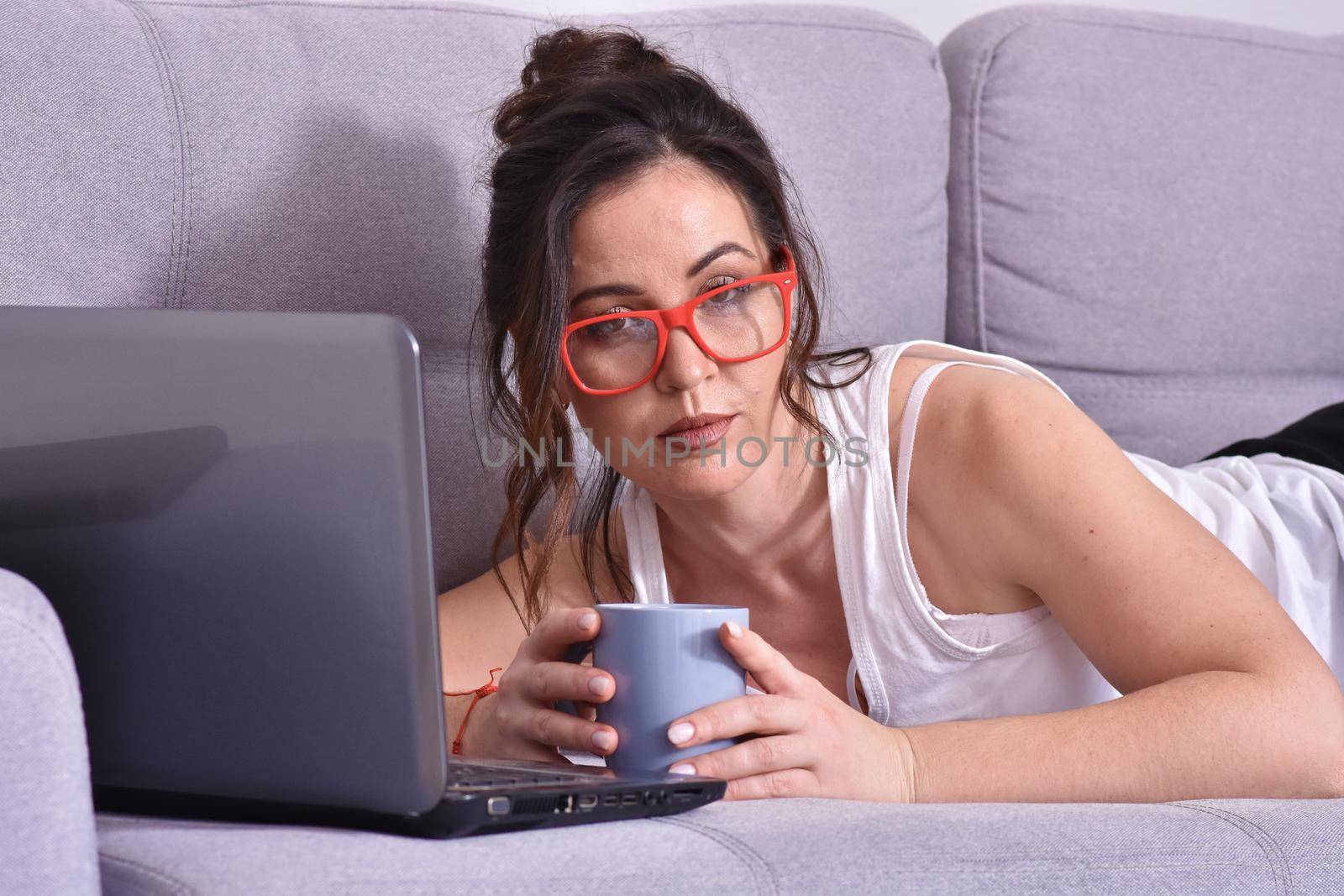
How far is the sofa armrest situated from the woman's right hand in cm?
36

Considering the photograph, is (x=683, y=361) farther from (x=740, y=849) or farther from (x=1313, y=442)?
(x=1313, y=442)

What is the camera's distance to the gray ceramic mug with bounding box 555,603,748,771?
2.83 ft

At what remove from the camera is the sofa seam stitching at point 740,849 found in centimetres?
69

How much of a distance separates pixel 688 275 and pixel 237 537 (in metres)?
0.60

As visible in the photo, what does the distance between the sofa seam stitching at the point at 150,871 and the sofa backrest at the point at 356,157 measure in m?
0.75

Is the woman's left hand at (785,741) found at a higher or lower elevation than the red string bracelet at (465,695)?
higher

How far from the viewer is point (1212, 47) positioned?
→ 1.87 meters

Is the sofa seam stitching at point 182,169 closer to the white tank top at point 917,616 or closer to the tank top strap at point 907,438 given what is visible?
the white tank top at point 917,616

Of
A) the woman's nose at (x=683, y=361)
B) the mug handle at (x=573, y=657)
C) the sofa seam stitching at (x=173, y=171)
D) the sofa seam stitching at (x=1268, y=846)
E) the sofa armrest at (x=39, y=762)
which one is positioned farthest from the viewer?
the sofa seam stitching at (x=173, y=171)

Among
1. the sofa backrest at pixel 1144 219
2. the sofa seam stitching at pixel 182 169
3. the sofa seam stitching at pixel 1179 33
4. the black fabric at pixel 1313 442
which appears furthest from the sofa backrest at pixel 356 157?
the black fabric at pixel 1313 442

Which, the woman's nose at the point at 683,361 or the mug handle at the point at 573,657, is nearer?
the mug handle at the point at 573,657

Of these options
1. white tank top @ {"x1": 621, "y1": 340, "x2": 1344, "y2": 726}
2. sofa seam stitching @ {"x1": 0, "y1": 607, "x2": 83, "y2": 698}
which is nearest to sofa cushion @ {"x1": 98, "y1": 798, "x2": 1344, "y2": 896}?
sofa seam stitching @ {"x1": 0, "y1": 607, "x2": 83, "y2": 698}

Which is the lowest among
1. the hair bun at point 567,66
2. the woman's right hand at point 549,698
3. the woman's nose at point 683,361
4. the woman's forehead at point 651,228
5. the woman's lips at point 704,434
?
the woman's right hand at point 549,698

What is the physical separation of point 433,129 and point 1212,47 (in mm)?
1165
